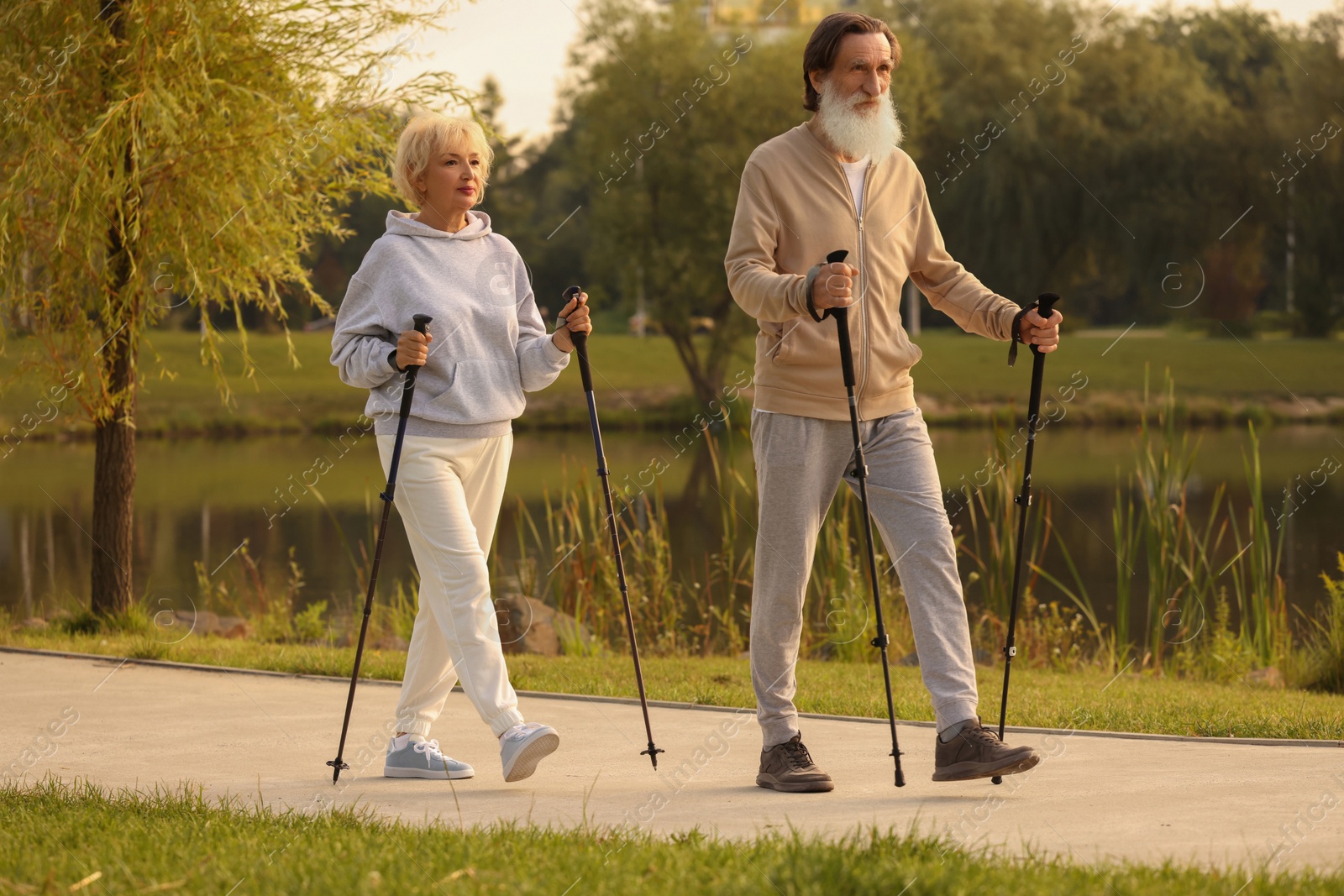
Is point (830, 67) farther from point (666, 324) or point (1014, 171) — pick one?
point (1014, 171)

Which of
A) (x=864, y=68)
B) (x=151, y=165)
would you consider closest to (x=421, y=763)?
(x=864, y=68)

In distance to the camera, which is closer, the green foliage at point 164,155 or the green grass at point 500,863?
the green grass at point 500,863

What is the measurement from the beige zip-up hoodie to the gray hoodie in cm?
73

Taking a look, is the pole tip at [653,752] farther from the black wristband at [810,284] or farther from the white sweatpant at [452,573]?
the black wristband at [810,284]

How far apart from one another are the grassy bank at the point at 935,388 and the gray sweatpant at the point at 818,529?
24947 mm

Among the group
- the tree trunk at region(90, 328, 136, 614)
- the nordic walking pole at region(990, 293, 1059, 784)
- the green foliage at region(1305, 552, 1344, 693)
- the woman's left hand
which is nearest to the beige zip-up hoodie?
the nordic walking pole at region(990, 293, 1059, 784)

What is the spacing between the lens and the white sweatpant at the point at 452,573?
4.55m

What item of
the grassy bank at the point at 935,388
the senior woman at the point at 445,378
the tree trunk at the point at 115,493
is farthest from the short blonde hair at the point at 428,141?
the grassy bank at the point at 935,388

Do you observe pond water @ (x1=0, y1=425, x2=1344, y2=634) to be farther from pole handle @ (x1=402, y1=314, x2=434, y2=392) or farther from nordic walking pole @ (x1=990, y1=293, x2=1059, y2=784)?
nordic walking pole @ (x1=990, y1=293, x2=1059, y2=784)

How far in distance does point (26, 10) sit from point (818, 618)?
580cm

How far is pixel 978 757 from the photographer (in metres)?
4.18

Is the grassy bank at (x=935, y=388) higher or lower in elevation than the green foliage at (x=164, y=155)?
lower

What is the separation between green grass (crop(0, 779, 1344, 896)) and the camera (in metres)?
3.18

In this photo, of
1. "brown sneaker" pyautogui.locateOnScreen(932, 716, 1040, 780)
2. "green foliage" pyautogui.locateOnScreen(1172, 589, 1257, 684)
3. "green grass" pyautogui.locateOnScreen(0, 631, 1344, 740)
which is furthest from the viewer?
"green foliage" pyautogui.locateOnScreen(1172, 589, 1257, 684)
